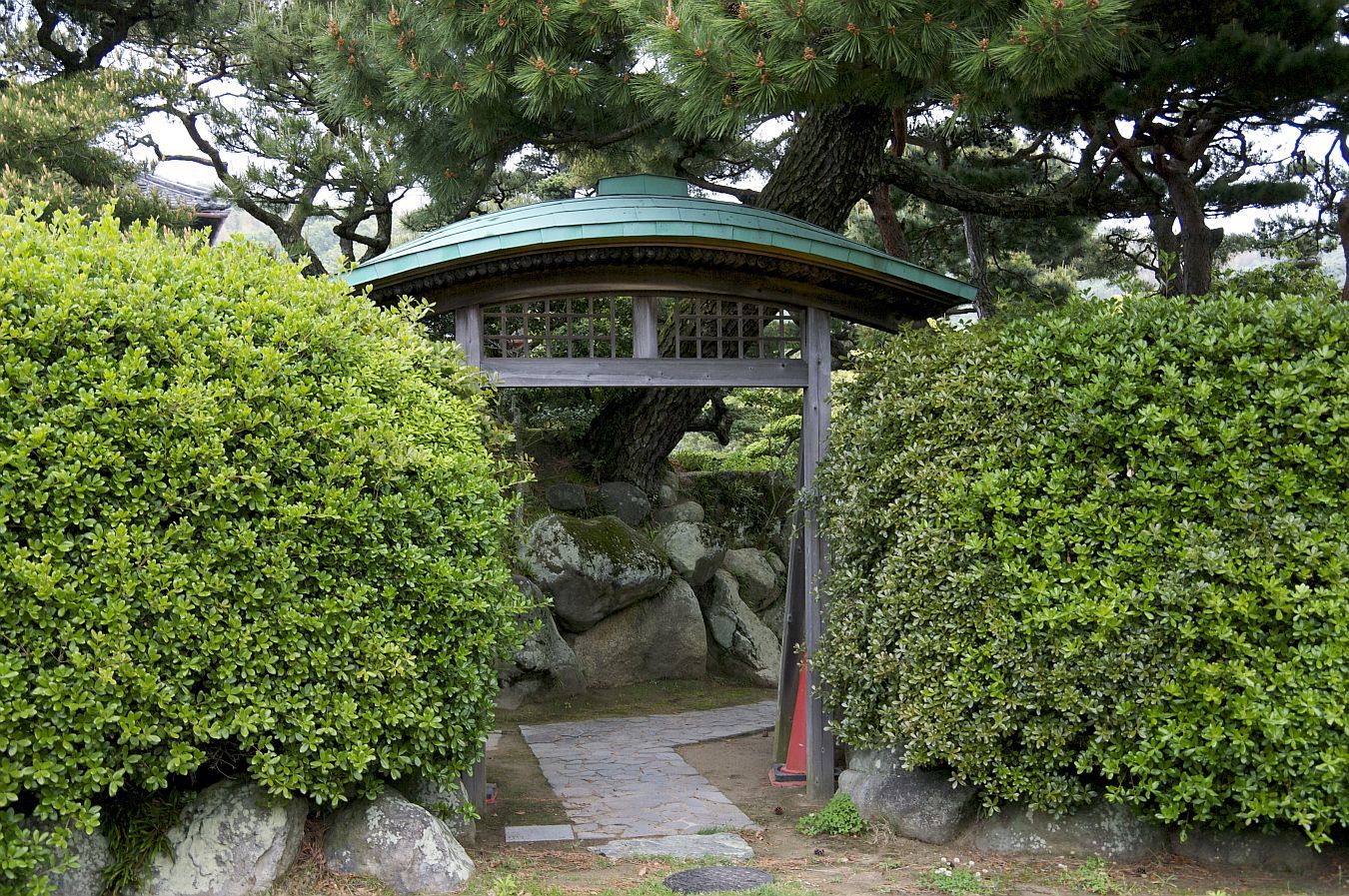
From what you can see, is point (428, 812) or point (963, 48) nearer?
point (428, 812)

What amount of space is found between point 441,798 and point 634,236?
9.97 feet

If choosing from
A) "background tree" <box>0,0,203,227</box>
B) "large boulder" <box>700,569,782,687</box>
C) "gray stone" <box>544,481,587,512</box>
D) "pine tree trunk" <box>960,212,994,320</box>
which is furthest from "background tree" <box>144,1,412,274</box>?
"pine tree trunk" <box>960,212,994,320</box>

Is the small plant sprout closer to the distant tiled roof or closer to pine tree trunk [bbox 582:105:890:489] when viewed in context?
pine tree trunk [bbox 582:105:890:489]

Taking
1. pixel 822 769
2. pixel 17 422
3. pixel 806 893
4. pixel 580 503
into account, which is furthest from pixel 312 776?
pixel 580 503

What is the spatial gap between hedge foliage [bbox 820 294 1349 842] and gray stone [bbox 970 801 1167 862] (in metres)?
0.12

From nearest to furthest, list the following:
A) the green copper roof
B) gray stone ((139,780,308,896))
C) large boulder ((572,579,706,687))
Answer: gray stone ((139,780,308,896)), the green copper roof, large boulder ((572,579,706,687))

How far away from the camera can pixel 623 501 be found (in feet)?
37.6

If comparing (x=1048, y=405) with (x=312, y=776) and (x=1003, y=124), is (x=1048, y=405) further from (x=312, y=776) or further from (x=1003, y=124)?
(x=1003, y=124)

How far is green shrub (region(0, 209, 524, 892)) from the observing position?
3766 millimetres

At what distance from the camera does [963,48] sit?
5.21 metres

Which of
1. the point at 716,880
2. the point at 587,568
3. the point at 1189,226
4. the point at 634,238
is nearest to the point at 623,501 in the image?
the point at 587,568

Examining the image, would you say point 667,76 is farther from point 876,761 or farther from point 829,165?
point 876,761

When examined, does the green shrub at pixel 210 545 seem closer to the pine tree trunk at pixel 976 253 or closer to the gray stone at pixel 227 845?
the gray stone at pixel 227 845

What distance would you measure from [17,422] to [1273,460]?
193 inches
